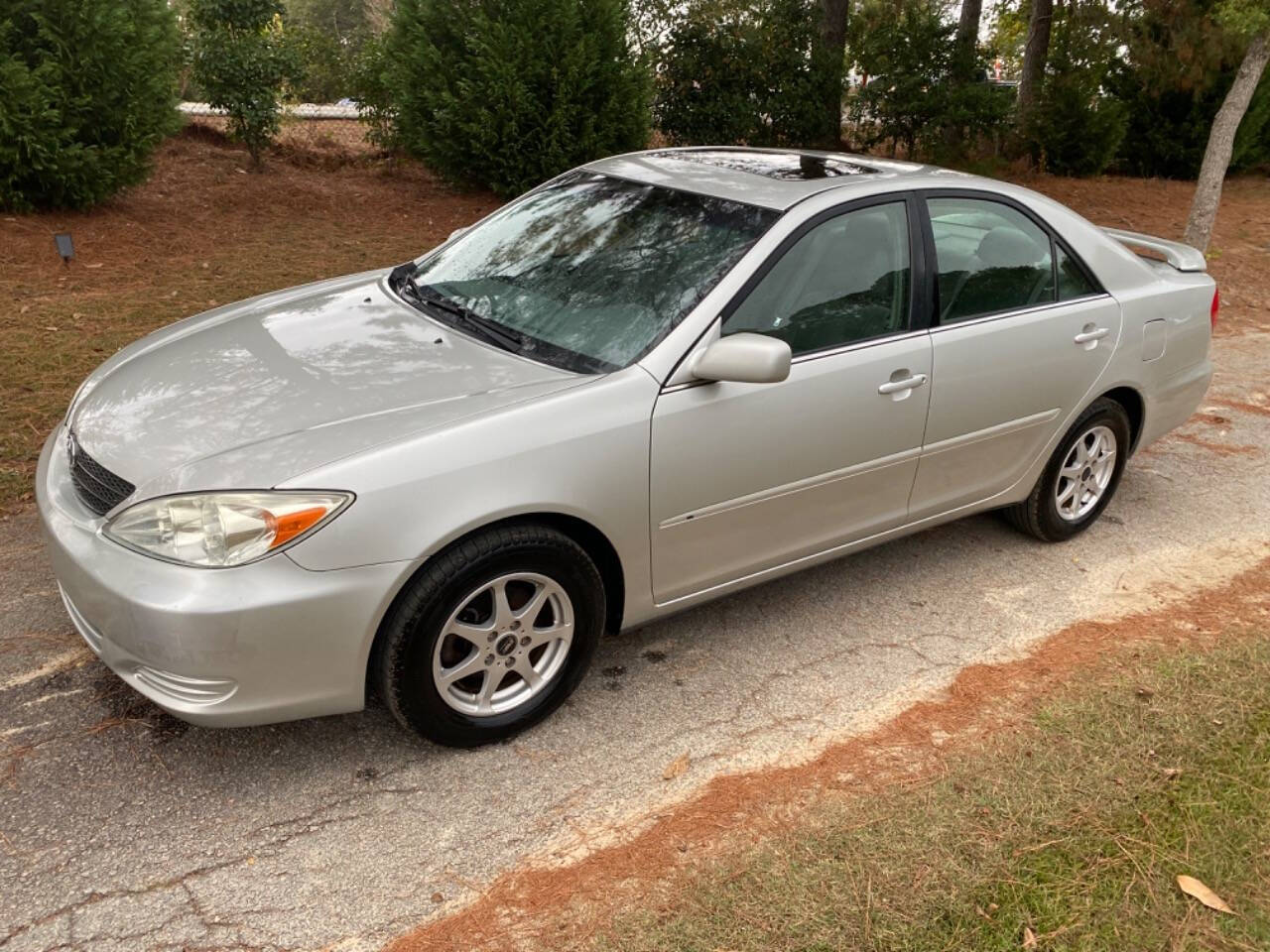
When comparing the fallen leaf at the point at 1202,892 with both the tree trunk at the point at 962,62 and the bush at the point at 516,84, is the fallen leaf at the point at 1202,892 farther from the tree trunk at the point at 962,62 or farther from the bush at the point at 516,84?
the tree trunk at the point at 962,62

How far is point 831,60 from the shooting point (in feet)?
42.1

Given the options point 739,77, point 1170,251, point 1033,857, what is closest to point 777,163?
point 1170,251

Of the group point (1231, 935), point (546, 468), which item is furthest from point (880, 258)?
point (1231, 935)

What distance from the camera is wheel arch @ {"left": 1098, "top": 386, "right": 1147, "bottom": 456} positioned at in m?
4.78

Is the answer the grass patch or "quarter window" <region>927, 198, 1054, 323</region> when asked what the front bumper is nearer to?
the grass patch

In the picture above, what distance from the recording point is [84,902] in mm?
2670

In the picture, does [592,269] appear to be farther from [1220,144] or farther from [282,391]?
[1220,144]

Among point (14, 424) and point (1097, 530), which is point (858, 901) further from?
point (14, 424)

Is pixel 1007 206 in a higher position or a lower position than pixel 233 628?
higher

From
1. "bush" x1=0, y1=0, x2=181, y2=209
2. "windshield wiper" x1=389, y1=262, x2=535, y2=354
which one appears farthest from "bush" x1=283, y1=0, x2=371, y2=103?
"windshield wiper" x1=389, y1=262, x2=535, y2=354

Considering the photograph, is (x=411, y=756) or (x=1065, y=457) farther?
(x=1065, y=457)

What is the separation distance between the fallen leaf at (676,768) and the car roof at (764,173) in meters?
1.85

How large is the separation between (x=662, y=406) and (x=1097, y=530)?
2.76 m

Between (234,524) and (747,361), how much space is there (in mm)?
1491
